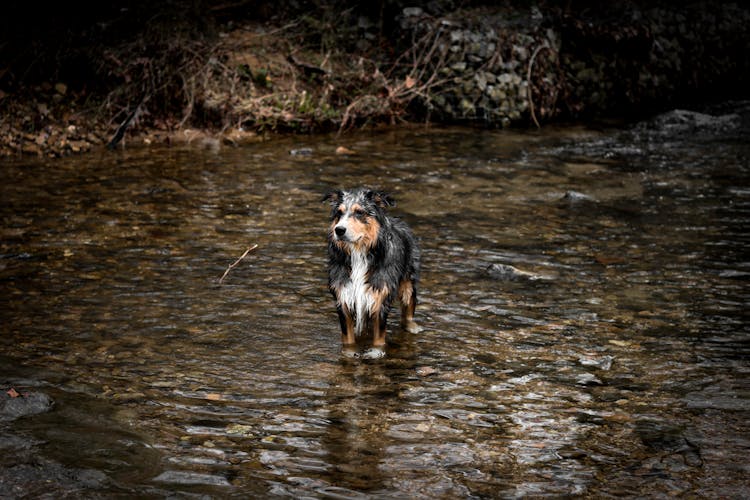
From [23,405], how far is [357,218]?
2681 mm

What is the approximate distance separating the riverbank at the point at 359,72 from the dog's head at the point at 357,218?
8.88 meters

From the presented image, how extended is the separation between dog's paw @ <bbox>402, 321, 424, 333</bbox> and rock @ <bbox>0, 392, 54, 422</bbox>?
9.97 ft

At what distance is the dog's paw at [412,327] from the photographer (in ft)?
23.7

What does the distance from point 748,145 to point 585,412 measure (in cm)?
1086

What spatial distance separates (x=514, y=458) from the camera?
199 inches

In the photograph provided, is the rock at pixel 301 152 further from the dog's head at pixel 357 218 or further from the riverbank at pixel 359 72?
the dog's head at pixel 357 218

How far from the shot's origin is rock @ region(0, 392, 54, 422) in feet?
17.1

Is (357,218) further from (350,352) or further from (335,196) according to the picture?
(350,352)

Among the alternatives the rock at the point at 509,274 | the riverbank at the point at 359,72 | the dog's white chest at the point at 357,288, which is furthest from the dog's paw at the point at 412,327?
the riverbank at the point at 359,72

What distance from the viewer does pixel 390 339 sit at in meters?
7.10

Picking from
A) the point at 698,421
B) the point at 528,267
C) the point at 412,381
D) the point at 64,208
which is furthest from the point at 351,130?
the point at 698,421

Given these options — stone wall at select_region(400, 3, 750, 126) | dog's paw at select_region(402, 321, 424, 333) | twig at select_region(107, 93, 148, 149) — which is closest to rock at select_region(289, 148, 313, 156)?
twig at select_region(107, 93, 148, 149)

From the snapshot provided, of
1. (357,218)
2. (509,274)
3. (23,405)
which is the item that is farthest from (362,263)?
(23,405)

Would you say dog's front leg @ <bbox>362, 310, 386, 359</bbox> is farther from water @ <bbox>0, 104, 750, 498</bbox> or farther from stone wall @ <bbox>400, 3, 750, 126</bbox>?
stone wall @ <bbox>400, 3, 750, 126</bbox>
